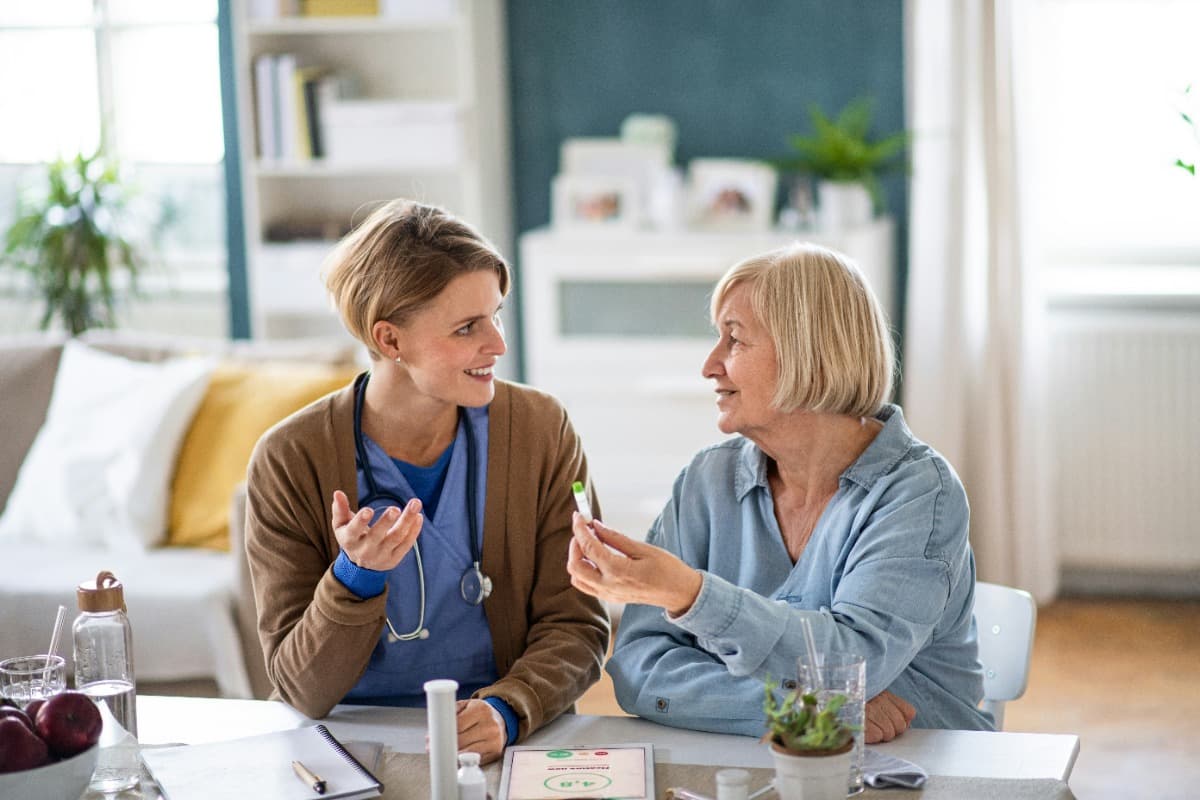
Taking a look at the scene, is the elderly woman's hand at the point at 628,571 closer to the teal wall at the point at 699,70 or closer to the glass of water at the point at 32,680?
the glass of water at the point at 32,680

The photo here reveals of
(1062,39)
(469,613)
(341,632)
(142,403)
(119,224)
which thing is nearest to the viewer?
(341,632)

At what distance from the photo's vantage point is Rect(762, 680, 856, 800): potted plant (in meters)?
1.39

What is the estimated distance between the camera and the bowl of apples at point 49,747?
1407 mm

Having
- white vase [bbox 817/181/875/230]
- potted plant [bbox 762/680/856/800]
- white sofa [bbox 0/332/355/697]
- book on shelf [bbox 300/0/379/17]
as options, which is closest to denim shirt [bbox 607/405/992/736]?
potted plant [bbox 762/680/856/800]

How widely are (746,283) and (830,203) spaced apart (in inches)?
87.6

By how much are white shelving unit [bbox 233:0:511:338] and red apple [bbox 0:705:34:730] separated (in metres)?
2.93

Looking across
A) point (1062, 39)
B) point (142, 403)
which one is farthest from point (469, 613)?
point (1062, 39)

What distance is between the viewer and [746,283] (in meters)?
1.88

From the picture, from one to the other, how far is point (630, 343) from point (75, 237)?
5.98 feet

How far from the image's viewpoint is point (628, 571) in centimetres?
160

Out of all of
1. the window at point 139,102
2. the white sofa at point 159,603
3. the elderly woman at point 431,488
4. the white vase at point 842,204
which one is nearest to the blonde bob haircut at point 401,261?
the elderly woman at point 431,488

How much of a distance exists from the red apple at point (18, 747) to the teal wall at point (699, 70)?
3306 mm

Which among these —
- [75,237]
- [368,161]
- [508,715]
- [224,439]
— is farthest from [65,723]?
[75,237]

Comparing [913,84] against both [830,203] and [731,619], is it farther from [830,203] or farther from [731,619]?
[731,619]
